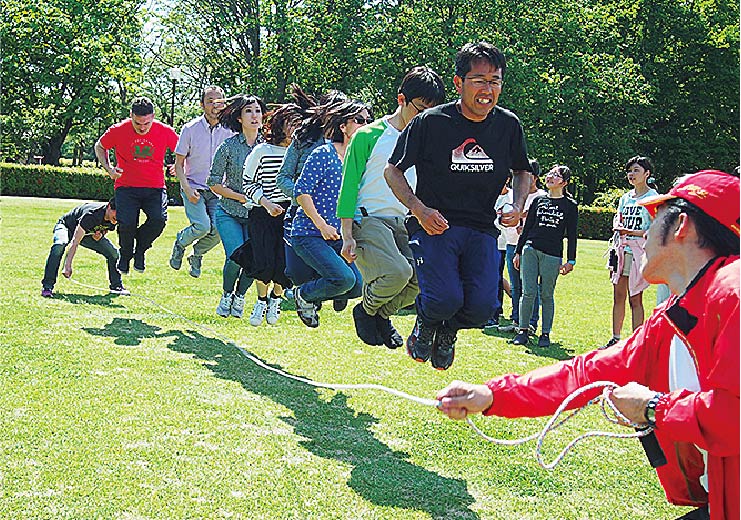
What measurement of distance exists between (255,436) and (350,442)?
2.10 ft

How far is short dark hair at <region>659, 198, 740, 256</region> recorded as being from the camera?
2.96 m

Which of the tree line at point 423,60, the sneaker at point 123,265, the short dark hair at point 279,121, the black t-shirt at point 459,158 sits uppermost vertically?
the tree line at point 423,60

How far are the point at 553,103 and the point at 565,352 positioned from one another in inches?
1280

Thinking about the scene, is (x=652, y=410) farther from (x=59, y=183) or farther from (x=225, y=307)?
(x=59, y=183)

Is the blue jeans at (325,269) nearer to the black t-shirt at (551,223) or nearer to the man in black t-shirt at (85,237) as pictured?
the black t-shirt at (551,223)

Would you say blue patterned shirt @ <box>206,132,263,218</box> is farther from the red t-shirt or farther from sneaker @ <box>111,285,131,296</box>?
sneaker @ <box>111,285,131,296</box>

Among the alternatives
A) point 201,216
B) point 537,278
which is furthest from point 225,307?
point 537,278

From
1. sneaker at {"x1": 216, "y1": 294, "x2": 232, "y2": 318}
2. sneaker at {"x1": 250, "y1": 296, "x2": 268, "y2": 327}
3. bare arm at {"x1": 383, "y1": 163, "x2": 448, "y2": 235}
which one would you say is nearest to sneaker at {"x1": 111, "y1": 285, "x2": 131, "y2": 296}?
sneaker at {"x1": 216, "y1": 294, "x2": 232, "y2": 318}

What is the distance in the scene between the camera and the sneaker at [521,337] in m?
10.5

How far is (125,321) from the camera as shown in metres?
9.86

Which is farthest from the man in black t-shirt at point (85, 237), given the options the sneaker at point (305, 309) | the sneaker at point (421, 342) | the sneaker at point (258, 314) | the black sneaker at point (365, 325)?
the sneaker at point (421, 342)

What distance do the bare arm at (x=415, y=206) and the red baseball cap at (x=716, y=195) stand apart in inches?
101

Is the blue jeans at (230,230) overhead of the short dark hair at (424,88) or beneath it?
beneath

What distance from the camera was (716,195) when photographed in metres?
2.93
